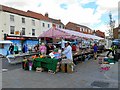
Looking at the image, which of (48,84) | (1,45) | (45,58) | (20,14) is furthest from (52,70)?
(20,14)

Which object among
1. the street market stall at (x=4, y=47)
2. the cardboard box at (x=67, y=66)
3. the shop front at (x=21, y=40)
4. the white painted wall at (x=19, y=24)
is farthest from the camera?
the shop front at (x=21, y=40)

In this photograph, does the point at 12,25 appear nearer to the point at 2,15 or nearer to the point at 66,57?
the point at 2,15

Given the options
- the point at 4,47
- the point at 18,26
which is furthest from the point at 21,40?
the point at 4,47

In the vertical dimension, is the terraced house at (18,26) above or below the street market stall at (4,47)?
above

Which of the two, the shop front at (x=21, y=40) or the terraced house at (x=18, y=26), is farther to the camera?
the shop front at (x=21, y=40)

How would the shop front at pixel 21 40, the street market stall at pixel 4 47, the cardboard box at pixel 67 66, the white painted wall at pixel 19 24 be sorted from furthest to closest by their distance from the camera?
the shop front at pixel 21 40 < the white painted wall at pixel 19 24 < the street market stall at pixel 4 47 < the cardboard box at pixel 67 66

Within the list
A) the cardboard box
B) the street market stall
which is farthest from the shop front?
the cardboard box

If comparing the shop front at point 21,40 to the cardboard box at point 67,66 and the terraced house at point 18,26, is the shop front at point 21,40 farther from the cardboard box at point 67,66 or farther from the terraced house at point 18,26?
the cardboard box at point 67,66

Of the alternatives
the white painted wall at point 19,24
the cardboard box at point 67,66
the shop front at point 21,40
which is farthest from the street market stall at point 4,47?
the cardboard box at point 67,66

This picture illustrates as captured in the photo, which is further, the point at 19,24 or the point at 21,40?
the point at 19,24

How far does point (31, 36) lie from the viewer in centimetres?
4350

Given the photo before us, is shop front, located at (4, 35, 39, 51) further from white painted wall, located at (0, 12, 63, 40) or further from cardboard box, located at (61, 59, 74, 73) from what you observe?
cardboard box, located at (61, 59, 74, 73)

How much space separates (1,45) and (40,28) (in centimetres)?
1538

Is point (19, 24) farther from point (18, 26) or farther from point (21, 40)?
point (21, 40)
